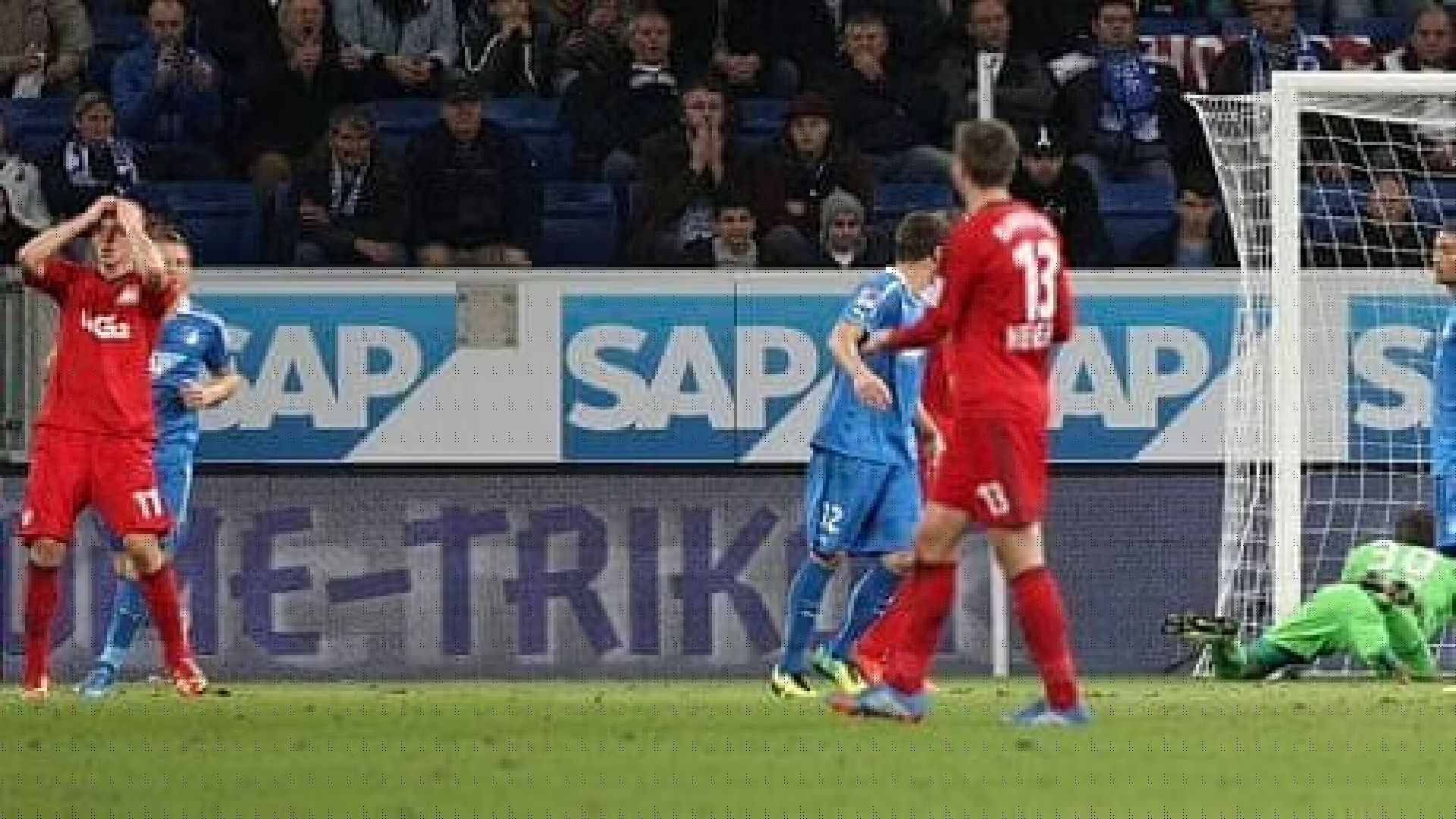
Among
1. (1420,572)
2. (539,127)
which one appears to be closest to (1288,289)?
(1420,572)

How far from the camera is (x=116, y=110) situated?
23203 mm

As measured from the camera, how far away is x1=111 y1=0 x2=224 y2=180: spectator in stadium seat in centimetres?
2305

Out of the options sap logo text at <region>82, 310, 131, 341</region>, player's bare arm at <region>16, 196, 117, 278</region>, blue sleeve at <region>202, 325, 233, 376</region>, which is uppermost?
player's bare arm at <region>16, 196, 117, 278</region>

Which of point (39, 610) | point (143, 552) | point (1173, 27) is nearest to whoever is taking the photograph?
point (143, 552)

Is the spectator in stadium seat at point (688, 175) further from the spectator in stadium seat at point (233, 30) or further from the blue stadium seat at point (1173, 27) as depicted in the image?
the blue stadium seat at point (1173, 27)

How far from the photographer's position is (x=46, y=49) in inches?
931

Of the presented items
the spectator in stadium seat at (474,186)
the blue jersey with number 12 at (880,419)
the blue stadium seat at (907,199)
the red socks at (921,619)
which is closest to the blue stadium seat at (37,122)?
the spectator in stadium seat at (474,186)

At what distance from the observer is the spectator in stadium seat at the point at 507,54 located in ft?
78.6

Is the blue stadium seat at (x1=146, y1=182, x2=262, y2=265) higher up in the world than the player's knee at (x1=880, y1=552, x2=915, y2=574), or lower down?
higher up

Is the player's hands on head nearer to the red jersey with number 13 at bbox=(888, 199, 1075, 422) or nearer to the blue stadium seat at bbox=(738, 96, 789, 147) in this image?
the red jersey with number 13 at bbox=(888, 199, 1075, 422)

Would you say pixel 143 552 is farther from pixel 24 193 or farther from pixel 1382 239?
pixel 1382 239

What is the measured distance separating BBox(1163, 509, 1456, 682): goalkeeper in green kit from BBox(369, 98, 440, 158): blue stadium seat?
6.60m

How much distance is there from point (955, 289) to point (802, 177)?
31.8 ft

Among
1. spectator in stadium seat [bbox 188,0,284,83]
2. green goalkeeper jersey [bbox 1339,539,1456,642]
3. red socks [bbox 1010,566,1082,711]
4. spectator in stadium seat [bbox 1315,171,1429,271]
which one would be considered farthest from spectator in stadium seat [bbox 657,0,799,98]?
red socks [bbox 1010,566,1082,711]
